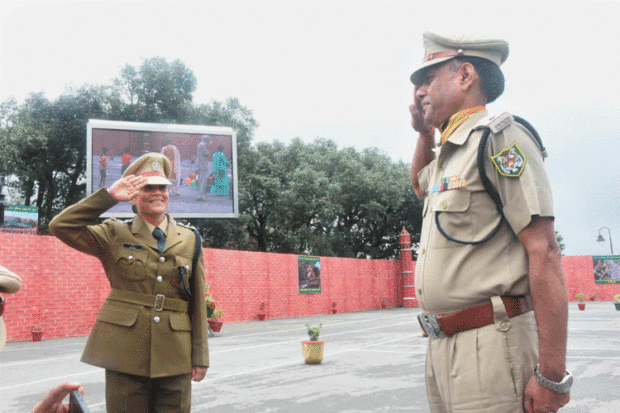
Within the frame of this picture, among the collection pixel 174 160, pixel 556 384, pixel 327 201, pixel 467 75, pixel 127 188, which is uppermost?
pixel 174 160

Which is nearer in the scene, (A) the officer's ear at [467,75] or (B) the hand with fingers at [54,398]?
(B) the hand with fingers at [54,398]

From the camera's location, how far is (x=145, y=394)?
2764mm

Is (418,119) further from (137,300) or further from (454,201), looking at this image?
(137,300)

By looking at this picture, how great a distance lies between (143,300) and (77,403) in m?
1.00

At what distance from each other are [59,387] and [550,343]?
1616 millimetres

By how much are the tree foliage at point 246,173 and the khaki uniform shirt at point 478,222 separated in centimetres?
2392

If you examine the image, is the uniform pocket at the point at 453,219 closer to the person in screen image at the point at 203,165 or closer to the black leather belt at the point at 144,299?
the black leather belt at the point at 144,299

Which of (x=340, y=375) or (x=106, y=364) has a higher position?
(x=106, y=364)

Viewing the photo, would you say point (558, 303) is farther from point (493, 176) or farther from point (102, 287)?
point (102, 287)

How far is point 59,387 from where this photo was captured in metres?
1.91

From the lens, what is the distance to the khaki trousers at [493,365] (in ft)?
5.65

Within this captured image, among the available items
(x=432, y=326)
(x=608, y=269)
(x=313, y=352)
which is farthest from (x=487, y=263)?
(x=608, y=269)

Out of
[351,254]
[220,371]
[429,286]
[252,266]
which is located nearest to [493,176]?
[429,286]

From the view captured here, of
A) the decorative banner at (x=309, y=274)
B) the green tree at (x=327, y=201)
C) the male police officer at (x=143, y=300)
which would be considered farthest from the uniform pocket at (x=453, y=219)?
the green tree at (x=327, y=201)
